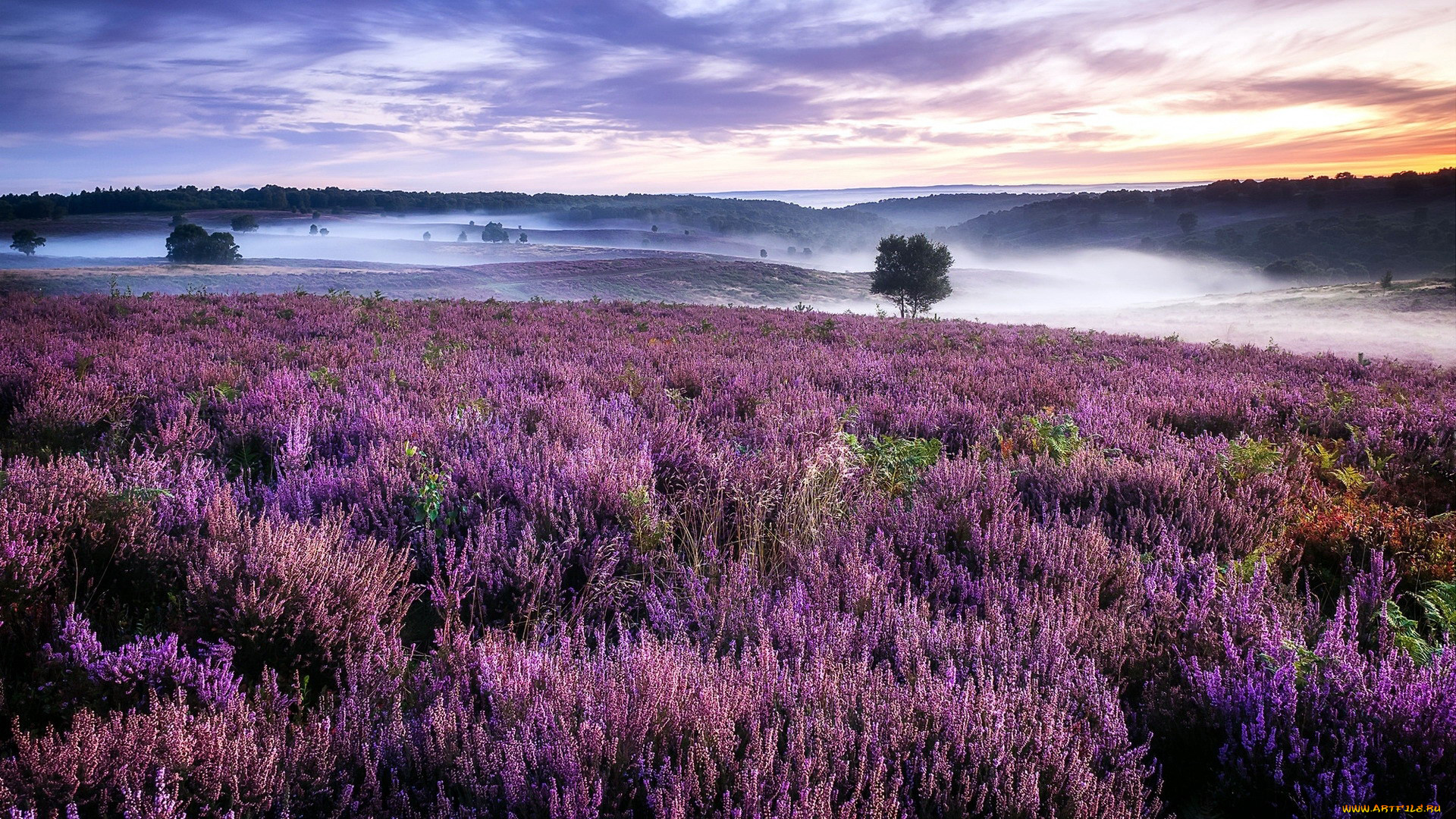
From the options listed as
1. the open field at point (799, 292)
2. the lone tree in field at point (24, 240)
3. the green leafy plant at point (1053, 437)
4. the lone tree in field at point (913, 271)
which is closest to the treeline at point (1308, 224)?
the open field at point (799, 292)

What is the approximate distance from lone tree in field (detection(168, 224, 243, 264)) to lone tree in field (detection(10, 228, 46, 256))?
24067mm

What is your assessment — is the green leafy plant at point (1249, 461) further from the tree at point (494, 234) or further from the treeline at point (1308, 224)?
the tree at point (494, 234)

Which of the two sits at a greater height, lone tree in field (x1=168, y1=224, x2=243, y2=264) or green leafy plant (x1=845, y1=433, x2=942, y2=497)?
lone tree in field (x1=168, y1=224, x2=243, y2=264)

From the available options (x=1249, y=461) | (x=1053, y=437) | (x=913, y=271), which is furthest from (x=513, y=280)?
(x=1249, y=461)

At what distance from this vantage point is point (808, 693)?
5.24 feet

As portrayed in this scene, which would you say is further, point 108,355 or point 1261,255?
point 1261,255

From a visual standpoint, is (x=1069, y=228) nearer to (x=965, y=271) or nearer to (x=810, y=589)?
(x=965, y=271)

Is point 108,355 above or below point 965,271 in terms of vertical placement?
below

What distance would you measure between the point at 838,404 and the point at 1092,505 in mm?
2391

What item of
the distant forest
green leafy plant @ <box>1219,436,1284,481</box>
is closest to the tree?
the distant forest

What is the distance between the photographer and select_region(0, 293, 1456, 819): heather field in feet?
4.59

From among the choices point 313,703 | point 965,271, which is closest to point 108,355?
point 313,703

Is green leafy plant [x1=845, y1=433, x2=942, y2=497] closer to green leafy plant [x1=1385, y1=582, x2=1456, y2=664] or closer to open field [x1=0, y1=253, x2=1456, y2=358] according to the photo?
green leafy plant [x1=1385, y1=582, x2=1456, y2=664]

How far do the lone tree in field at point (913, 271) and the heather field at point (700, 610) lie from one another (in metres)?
45.6
